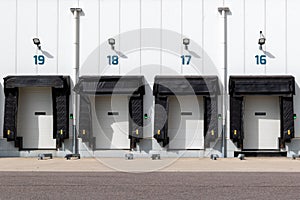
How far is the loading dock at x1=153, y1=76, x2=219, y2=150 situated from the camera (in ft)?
76.9

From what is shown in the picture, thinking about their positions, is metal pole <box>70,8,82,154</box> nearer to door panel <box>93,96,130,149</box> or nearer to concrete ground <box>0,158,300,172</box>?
door panel <box>93,96,130,149</box>

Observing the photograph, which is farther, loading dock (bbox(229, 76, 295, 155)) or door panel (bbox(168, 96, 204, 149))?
door panel (bbox(168, 96, 204, 149))

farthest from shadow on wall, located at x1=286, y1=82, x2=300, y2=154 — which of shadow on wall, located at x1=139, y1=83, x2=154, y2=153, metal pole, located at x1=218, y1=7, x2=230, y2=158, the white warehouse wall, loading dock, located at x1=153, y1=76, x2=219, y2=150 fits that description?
shadow on wall, located at x1=139, y1=83, x2=154, y2=153

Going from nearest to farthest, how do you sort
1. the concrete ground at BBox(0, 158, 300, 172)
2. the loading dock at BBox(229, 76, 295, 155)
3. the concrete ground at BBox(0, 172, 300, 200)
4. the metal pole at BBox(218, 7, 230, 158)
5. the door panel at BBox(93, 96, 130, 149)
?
the concrete ground at BBox(0, 172, 300, 200), the concrete ground at BBox(0, 158, 300, 172), the loading dock at BBox(229, 76, 295, 155), the metal pole at BBox(218, 7, 230, 158), the door panel at BBox(93, 96, 130, 149)

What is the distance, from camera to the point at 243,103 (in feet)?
77.6

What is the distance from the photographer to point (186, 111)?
24.0m

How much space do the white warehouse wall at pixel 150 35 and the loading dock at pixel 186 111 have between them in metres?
0.54

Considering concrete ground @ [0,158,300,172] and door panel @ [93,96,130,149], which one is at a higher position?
door panel @ [93,96,130,149]

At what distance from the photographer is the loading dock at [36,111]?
2372 cm

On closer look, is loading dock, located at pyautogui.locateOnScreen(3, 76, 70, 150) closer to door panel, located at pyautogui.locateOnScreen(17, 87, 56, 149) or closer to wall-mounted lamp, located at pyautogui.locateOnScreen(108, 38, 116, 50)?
door panel, located at pyautogui.locateOnScreen(17, 87, 56, 149)

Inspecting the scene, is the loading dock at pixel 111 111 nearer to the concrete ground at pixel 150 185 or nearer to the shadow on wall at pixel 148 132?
the shadow on wall at pixel 148 132

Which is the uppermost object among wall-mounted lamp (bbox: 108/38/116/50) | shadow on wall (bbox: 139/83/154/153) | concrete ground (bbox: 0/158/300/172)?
wall-mounted lamp (bbox: 108/38/116/50)

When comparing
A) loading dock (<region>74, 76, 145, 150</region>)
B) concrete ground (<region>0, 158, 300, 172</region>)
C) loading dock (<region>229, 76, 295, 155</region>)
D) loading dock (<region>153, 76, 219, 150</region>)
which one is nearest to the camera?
concrete ground (<region>0, 158, 300, 172</region>)

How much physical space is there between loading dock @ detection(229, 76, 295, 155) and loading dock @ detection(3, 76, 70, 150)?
7113mm
